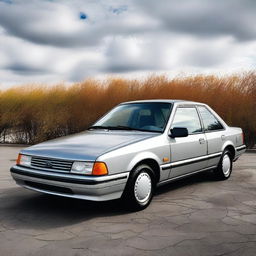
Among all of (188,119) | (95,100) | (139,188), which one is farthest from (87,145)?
(95,100)

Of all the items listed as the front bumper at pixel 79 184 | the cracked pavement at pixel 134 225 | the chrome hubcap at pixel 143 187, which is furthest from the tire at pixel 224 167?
the front bumper at pixel 79 184

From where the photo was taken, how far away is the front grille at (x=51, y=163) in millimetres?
3736

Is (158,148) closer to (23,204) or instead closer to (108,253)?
(108,253)

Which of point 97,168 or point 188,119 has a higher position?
point 188,119

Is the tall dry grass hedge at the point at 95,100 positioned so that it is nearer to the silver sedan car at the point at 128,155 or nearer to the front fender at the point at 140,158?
the silver sedan car at the point at 128,155

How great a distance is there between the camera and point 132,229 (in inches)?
137

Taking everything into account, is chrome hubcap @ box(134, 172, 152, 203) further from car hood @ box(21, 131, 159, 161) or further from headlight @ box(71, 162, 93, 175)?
headlight @ box(71, 162, 93, 175)

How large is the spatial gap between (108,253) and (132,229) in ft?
2.05

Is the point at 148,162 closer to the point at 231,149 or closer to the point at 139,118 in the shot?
the point at 139,118

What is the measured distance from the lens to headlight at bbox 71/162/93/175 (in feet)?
11.9

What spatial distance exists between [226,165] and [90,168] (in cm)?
335

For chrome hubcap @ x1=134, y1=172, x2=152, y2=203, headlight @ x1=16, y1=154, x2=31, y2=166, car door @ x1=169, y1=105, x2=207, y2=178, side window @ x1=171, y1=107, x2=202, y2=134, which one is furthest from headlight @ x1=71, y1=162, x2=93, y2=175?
side window @ x1=171, y1=107, x2=202, y2=134

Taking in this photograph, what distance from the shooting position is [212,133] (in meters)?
5.60

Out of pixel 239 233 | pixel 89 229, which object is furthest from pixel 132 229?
pixel 239 233
